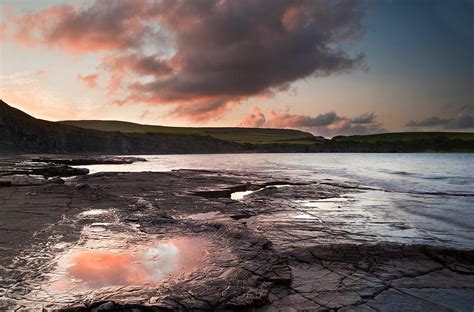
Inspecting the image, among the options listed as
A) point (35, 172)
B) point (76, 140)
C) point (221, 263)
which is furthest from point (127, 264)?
point (76, 140)

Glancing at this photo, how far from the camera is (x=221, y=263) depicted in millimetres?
6277

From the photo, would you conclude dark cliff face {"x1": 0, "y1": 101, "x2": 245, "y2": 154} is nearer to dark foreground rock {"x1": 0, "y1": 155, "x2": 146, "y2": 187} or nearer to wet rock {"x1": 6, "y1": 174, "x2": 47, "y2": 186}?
dark foreground rock {"x1": 0, "y1": 155, "x2": 146, "y2": 187}

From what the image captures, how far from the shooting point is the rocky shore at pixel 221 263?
4930mm

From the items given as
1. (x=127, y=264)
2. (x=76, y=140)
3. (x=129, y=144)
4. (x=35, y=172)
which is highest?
(x=76, y=140)


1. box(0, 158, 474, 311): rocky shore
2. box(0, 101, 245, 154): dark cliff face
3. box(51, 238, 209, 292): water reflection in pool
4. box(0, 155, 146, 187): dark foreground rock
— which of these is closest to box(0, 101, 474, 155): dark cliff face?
box(0, 101, 245, 154): dark cliff face

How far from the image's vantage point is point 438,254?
7.50 meters

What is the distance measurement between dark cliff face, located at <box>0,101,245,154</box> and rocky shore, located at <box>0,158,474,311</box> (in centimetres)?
5984

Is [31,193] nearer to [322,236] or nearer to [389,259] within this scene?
[322,236]

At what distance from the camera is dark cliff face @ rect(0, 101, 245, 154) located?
204 feet

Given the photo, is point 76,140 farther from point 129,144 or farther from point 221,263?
point 221,263

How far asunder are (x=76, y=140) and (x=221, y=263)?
283ft

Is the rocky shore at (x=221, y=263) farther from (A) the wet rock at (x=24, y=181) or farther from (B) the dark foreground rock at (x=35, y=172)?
(B) the dark foreground rock at (x=35, y=172)

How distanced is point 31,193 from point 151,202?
4.91 m

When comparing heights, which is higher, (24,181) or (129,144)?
(129,144)
